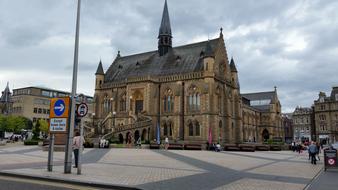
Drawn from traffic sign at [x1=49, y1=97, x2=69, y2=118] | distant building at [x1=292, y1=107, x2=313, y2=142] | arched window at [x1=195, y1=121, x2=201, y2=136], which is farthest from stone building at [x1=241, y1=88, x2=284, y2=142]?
traffic sign at [x1=49, y1=97, x2=69, y2=118]

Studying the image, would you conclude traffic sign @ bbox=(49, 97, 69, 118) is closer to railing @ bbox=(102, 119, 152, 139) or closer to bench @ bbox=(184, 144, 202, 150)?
bench @ bbox=(184, 144, 202, 150)

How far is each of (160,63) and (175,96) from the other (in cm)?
1056

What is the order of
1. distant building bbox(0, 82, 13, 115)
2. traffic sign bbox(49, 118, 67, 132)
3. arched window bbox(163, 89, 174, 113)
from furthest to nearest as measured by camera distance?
distant building bbox(0, 82, 13, 115), arched window bbox(163, 89, 174, 113), traffic sign bbox(49, 118, 67, 132)

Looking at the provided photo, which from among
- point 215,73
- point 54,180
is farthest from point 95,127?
point 54,180

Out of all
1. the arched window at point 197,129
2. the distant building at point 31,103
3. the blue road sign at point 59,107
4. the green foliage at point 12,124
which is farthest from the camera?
the distant building at point 31,103

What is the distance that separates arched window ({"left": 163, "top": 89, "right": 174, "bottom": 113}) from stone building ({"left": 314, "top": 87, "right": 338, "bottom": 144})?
200ft

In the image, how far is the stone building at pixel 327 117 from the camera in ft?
313

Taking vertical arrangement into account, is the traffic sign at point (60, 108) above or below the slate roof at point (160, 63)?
below

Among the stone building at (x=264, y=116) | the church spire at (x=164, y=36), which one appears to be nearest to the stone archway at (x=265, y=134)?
the stone building at (x=264, y=116)

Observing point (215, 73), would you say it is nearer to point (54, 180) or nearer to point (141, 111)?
point (141, 111)

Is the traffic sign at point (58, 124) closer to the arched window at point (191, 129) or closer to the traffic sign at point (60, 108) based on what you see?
the traffic sign at point (60, 108)

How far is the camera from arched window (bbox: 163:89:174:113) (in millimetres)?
58469

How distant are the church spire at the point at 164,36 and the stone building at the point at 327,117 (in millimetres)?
61515

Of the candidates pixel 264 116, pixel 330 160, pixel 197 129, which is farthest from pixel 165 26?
pixel 264 116
